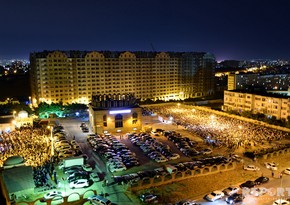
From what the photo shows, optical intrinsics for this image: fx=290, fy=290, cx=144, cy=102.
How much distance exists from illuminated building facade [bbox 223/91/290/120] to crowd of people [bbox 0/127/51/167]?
29.9m

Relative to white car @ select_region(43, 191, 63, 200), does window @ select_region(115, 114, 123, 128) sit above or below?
above

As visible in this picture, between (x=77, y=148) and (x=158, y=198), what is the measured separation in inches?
455

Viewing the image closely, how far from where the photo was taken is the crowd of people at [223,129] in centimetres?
2822

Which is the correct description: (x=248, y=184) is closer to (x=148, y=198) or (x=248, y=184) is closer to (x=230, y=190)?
(x=230, y=190)

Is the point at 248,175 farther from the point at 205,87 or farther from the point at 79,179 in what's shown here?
the point at 205,87

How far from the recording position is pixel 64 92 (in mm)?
53094

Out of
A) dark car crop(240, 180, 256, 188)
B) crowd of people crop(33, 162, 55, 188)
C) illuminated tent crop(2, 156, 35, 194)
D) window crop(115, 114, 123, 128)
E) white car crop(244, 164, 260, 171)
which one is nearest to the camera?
illuminated tent crop(2, 156, 35, 194)

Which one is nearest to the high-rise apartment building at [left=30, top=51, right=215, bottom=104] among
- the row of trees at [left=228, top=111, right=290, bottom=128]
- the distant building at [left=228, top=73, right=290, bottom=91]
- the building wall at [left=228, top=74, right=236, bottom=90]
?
the building wall at [left=228, top=74, right=236, bottom=90]

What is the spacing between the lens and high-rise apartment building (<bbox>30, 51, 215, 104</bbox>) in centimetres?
5184

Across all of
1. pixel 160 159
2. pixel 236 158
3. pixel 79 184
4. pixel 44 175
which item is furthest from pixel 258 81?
pixel 44 175

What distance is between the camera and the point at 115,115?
33188 mm

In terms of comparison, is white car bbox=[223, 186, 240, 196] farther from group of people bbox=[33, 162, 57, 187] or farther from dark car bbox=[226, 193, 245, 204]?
group of people bbox=[33, 162, 57, 187]

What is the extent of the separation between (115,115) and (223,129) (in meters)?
12.5

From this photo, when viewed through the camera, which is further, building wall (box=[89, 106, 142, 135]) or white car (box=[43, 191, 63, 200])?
building wall (box=[89, 106, 142, 135])
